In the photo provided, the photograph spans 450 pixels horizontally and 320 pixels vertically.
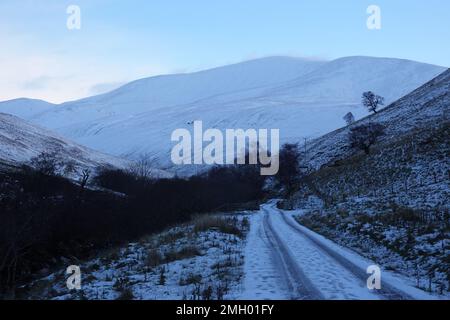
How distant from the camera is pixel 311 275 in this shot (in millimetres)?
12859

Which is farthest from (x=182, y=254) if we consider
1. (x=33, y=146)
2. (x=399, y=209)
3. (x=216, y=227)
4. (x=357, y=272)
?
(x=33, y=146)

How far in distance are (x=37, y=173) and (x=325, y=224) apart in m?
48.1

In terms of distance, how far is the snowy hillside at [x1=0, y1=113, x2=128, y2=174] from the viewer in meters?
124

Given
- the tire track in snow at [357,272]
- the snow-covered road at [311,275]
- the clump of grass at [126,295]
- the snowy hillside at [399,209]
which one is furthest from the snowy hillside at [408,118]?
the clump of grass at [126,295]

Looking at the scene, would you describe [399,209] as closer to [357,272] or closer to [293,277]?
[357,272]

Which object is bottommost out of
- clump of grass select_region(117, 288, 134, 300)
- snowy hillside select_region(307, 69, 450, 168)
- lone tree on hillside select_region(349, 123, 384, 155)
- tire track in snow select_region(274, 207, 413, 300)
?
clump of grass select_region(117, 288, 134, 300)

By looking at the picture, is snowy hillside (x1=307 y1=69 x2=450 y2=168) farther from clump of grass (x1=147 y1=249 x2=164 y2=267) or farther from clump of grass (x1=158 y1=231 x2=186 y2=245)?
clump of grass (x1=147 y1=249 x2=164 y2=267)

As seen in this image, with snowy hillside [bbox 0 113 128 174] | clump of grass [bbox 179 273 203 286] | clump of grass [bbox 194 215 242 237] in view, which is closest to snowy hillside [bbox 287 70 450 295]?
clump of grass [bbox 194 215 242 237]

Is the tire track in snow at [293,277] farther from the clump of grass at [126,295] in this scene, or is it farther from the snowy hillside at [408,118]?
the snowy hillside at [408,118]

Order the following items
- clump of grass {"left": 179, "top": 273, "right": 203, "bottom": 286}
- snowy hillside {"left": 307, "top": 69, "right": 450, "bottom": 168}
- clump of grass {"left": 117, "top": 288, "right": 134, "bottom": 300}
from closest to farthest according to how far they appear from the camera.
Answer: clump of grass {"left": 117, "top": 288, "right": 134, "bottom": 300}, clump of grass {"left": 179, "top": 273, "right": 203, "bottom": 286}, snowy hillside {"left": 307, "top": 69, "right": 450, "bottom": 168}

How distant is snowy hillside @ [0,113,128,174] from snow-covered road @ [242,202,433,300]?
104527 mm

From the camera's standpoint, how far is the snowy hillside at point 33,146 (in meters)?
124

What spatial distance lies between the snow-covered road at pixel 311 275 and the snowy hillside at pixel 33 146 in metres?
105
